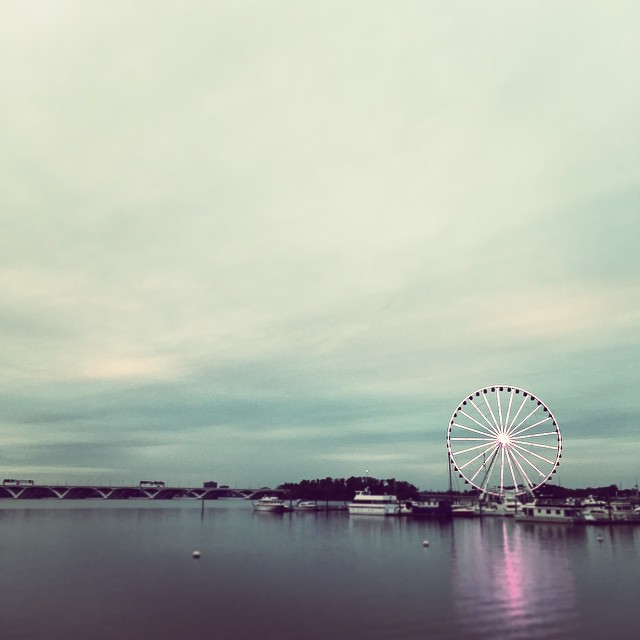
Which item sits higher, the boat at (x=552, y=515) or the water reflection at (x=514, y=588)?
the water reflection at (x=514, y=588)

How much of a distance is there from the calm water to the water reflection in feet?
0.65

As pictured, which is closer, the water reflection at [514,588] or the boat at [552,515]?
the water reflection at [514,588]

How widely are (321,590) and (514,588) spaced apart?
20.5 m

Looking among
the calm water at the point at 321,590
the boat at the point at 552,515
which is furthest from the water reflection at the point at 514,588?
the boat at the point at 552,515

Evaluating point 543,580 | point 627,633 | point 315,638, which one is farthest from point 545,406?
point 315,638

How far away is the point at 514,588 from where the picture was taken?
61875 mm

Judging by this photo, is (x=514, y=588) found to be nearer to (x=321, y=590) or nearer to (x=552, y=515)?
(x=321, y=590)

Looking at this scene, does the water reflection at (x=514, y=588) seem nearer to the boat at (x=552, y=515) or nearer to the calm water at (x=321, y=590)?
the calm water at (x=321, y=590)

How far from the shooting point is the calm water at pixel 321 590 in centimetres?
4503

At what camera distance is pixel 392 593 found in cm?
5903

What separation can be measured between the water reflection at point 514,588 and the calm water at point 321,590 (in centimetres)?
20

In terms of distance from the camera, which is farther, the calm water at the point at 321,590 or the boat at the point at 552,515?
the boat at the point at 552,515

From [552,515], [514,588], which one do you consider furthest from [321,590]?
[552,515]

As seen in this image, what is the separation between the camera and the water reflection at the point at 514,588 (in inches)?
1806
